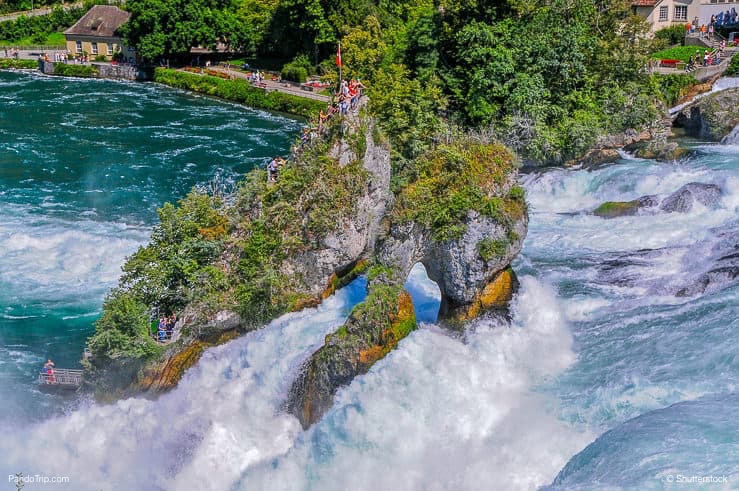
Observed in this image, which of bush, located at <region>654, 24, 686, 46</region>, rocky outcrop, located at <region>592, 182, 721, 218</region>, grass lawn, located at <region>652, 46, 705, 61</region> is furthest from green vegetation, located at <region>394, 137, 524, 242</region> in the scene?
bush, located at <region>654, 24, 686, 46</region>

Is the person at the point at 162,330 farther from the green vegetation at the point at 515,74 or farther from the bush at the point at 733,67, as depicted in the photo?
the bush at the point at 733,67

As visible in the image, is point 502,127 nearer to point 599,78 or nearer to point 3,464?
point 599,78

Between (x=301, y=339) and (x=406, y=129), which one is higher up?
(x=406, y=129)

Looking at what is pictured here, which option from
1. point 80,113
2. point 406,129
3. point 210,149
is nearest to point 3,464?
point 406,129

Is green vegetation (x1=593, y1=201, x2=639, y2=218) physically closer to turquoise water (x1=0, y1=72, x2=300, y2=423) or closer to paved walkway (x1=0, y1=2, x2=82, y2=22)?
turquoise water (x1=0, y1=72, x2=300, y2=423)

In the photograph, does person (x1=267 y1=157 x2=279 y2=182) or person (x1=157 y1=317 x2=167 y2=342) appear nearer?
person (x1=157 y1=317 x2=167 y2=342)

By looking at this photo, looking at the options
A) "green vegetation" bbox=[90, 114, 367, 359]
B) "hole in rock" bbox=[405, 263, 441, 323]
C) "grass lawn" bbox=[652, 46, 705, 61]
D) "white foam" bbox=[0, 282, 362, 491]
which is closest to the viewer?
"white foam" bbox=[0, 282, 362, 491]

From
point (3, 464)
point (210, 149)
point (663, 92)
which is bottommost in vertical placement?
point (3, 464)
